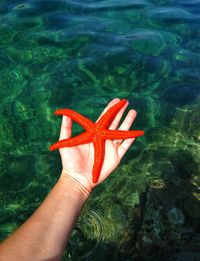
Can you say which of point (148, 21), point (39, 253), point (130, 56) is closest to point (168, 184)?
point (39, 253)

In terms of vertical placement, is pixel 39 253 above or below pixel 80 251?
above

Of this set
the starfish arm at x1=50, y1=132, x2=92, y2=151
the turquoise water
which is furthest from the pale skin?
the turquoise water

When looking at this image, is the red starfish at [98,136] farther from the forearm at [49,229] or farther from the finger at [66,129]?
the forearm at [49,229]

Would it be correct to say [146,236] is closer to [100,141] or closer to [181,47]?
[100,141]

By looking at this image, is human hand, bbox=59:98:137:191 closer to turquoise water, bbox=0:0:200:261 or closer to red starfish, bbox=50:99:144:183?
red starfish, bbox=50:99:144:183

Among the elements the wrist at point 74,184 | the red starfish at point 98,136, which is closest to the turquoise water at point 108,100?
the wrist at point 74,184

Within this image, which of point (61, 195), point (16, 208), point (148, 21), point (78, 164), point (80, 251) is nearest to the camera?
point (61, 195)
